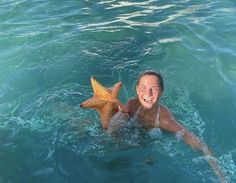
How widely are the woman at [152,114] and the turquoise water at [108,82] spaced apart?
17 centimetres

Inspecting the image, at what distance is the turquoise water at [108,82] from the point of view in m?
5.81

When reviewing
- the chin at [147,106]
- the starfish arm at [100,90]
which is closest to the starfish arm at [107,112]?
the starfish arm at [100,90]

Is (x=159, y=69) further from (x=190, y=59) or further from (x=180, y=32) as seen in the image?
(x=180, y=32)

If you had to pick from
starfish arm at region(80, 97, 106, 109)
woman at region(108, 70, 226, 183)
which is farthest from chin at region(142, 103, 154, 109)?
starfish arm at region(80, 97, 106, 109)

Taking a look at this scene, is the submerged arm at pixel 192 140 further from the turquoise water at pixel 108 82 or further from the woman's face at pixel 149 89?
the woman's face at pixel 149 89

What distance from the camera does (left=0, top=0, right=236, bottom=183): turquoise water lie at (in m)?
5.81

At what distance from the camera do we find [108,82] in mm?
7805

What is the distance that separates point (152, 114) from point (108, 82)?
2.07 metres

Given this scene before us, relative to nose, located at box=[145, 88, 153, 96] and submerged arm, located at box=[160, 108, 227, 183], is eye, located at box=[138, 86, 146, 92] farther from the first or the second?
submerged arm, located at box=[160, 108, 227, 183]

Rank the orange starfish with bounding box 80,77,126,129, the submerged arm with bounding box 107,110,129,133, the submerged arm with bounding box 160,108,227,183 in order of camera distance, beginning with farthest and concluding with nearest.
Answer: the submerged arm with bounding box 107,110,129,133 → the orange starfish with bounding box 80,77,126,129 → the submerged arm with bounding box 160,108,227,183

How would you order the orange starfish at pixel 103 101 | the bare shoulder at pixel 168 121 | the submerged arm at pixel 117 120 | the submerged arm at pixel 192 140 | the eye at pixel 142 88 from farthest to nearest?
the submerged arm at pixel 117 120
the bare shoulder at pixel 168 121
the orange starfish at pixel 103 101
the eye at pixel 142 88
the submerged arm at pixel 192 140

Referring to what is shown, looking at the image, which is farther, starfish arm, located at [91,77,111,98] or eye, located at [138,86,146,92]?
starfish arm, located at [91,77,111,98]

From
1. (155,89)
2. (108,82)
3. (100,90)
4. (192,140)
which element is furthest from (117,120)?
(108,82)

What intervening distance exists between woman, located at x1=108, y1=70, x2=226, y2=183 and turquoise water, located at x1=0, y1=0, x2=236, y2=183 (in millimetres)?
172
